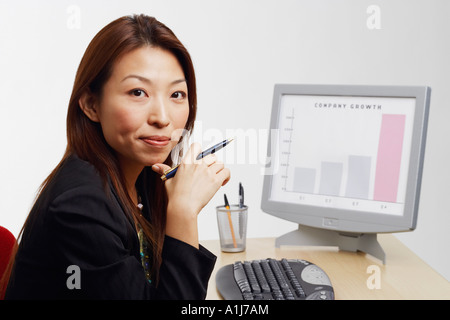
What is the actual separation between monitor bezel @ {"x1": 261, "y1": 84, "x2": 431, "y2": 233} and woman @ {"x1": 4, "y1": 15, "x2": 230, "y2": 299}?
0.39m

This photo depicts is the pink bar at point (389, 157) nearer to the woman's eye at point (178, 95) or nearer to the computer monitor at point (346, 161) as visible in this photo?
the computer monitor at point (346, 161)

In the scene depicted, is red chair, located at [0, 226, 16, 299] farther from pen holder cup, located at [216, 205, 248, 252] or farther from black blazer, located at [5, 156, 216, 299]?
pen holder cup, located at [216, 205, 248, 252]

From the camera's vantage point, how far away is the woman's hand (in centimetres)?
89

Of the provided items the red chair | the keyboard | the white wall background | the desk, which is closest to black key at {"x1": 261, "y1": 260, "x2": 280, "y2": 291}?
the keyboard

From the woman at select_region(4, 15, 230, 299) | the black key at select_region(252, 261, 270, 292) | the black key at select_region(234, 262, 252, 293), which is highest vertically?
the woman at select_region(4, 15, 230, 299)

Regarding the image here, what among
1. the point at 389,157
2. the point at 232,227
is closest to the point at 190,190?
the point at 232,227

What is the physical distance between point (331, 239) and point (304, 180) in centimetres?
19

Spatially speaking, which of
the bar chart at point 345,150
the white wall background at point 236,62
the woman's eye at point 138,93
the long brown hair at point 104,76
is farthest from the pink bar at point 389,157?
the white wall background at point 236,62

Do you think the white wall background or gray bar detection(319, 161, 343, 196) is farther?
the white wall background

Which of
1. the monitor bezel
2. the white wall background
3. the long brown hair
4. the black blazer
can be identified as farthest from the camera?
the white wall background

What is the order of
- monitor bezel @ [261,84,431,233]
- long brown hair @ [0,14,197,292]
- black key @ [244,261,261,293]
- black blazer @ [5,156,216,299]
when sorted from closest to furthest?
black blazer @ [5,156,216,299] → long brown hair @ [0,14,197,292] → black key @ [244,261,261,293] → monitor bezel @ [261,84,431,233]

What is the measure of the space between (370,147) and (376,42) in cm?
109

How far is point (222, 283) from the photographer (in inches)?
43.6

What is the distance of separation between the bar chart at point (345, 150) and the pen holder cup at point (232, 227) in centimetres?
14
